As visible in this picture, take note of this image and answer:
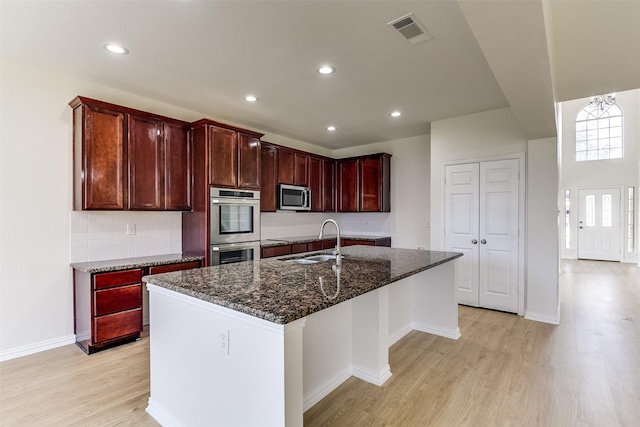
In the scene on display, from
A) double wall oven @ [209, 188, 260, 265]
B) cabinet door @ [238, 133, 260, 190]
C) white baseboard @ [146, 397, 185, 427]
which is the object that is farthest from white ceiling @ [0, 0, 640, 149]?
white baseboard @ [146, 397, 185, 427]

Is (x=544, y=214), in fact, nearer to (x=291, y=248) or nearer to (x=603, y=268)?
(x=291, y=248)

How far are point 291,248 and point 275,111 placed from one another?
1.92 metres

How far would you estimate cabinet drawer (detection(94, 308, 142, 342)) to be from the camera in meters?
2.88

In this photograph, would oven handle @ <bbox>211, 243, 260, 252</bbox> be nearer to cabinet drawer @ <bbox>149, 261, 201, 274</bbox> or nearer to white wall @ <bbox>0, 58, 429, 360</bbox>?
cabinet drawer @ <bbox>149, 261, 201, 274</bbox>

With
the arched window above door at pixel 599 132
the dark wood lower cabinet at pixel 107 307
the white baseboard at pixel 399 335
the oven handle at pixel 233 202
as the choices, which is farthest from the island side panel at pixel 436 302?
the arched window above door at pixel 599 132

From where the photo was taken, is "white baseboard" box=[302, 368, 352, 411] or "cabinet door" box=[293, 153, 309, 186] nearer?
"white baseboard" box=[302, 368, 352, 411]

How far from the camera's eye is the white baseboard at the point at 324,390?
2076 millimetres

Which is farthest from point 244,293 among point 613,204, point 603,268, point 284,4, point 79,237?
point 613,204

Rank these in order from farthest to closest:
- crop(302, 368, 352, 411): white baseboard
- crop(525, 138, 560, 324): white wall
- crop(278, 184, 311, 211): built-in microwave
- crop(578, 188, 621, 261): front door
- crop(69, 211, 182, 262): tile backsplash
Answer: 1. crop(578, 188, 621, 261): front door
2. crop(278, 184, 311, 211): built-in microwave
3. crop(525, 138, 560, 324): white wall
4. crop(69, 211, 182, 262): tile backsplash
5. crop(302, 368, 352, 411): white baseboard

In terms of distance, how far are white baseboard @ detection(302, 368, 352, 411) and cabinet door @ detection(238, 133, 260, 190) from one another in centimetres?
247

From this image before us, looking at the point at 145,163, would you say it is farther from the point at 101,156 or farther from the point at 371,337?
the point at 371,337

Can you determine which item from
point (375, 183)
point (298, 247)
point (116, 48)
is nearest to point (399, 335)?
point (298, 247)

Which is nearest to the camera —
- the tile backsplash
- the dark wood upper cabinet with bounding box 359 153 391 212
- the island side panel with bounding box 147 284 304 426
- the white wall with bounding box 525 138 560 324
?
the island side panel with bounding box 147 284 304 426

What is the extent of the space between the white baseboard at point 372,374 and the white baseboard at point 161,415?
1236 millimetres
